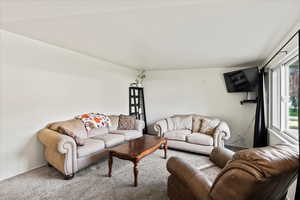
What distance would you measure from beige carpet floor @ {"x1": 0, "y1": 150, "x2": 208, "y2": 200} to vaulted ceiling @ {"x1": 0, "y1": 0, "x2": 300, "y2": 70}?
2219mm

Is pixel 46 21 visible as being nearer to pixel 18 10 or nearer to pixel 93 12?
pixel 18 10

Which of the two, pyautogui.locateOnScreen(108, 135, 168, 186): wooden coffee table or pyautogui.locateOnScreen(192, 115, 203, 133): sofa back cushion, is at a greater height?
pyautogui.locateOnScreen(192, 115, 203, 133): sofa back cushion

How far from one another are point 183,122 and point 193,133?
527mm

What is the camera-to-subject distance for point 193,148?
346cm

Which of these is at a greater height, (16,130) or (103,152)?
(16,130)

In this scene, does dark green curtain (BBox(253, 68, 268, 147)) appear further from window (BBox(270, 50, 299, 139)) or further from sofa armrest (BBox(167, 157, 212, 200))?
sofa armrest (BBox(167, 157, 212, 200))

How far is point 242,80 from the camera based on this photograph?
12.5 ft

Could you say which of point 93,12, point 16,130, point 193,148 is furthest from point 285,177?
point 16,130

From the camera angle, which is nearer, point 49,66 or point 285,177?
point 285,177

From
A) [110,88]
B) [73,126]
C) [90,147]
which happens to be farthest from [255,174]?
[110,88]

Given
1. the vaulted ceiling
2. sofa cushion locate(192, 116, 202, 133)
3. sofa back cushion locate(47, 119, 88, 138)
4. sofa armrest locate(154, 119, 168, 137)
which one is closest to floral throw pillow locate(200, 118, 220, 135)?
sofa cushion locate(192, 116, 202, 133)

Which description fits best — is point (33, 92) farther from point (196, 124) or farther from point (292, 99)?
point (292, 99)

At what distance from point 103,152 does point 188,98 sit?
118 inches

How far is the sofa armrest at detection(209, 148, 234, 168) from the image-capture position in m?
1.87
